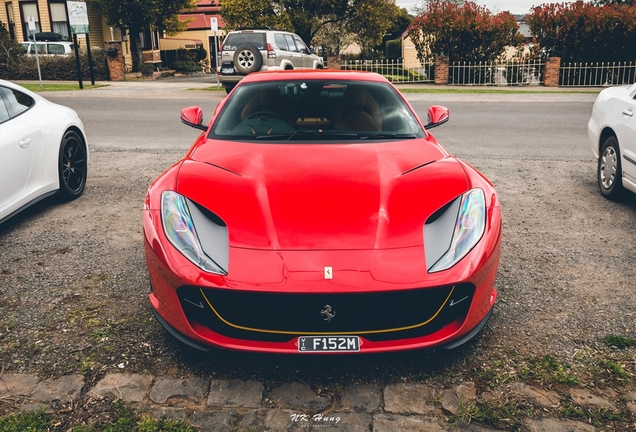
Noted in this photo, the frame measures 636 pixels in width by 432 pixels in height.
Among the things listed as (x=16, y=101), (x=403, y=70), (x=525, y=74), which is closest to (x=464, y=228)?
(x=16, y=101)

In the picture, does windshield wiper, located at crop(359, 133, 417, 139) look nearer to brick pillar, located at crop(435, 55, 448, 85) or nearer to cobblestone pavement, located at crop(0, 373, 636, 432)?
cobblestone pavement, located at crop(0, 373, 636, 432)

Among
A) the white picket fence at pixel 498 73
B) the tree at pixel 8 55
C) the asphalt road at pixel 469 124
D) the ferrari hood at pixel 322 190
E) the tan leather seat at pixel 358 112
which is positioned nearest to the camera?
the ferrari hood at pixel 322 190

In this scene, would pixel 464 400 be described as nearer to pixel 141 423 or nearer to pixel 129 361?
pixel 141 423

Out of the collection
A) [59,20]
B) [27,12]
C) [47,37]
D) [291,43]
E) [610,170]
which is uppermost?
[27,12]

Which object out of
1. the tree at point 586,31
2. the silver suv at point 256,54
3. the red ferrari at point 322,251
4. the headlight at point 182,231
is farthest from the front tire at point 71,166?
the tree at point 586,31

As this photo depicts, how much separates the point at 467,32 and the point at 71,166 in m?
22.1

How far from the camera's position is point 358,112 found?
191 inches

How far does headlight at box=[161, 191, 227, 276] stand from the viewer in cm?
306

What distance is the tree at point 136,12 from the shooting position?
107ft

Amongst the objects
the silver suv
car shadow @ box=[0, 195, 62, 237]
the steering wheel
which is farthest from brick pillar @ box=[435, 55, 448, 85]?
the steering wheel

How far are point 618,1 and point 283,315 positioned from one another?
172 feet

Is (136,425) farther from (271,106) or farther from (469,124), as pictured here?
(469,124)

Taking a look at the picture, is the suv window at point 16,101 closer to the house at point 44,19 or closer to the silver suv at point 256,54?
the silver suv at point 256,54

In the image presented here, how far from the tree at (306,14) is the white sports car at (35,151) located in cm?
2845
